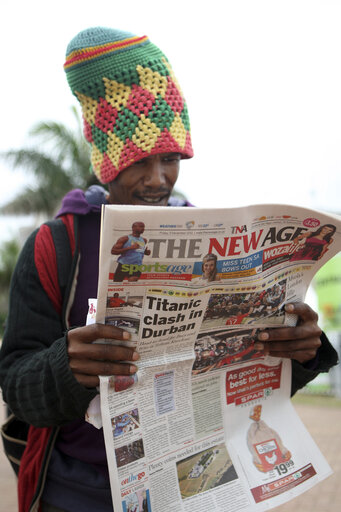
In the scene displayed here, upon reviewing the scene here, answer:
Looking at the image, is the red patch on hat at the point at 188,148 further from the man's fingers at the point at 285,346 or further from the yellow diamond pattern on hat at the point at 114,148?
the man's fingers at the point at 285,346

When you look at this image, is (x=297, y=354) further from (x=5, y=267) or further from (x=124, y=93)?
(x=5, y=267)

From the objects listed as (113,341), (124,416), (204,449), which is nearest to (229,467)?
(204,449)

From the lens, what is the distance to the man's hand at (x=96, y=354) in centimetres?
126

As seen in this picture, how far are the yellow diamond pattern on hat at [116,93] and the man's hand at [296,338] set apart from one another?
827 millimetres

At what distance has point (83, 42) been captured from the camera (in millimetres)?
1686

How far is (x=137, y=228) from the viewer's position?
1190 mm

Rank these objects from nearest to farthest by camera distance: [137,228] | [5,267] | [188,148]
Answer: [137,228]
[188,148]
[5,267]

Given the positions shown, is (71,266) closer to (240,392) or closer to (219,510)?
(240,392)

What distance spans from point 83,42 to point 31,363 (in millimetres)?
1014

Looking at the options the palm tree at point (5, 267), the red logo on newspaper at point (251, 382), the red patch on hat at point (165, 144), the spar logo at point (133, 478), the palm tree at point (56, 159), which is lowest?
the palm tree at point (5, 267)

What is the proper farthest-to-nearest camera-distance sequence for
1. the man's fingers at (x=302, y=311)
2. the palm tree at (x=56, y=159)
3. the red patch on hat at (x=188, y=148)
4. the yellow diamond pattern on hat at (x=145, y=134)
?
the palm tree at (x=56, y=159)
the red patch on hat at (x=188, y=148)
the yellow diamond pattern on hat at (x=145, y=134)
the man's fingers at (x=302, y=311)

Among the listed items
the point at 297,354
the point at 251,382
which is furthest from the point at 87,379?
the point at 297,354

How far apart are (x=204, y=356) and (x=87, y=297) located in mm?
388

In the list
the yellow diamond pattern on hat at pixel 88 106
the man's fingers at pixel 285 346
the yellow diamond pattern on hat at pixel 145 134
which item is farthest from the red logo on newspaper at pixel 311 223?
the yellow diamond pattern on hat at pixel 88 106
